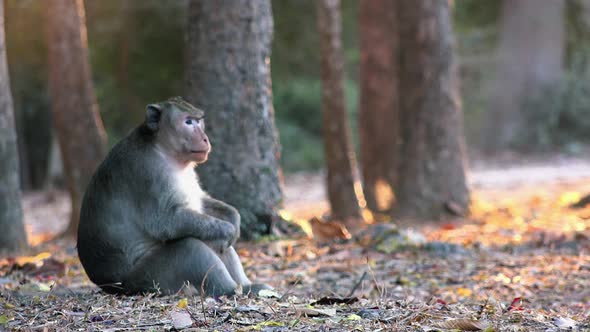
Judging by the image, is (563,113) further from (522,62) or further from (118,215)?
(118,215)

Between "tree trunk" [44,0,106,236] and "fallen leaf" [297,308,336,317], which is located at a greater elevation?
"tree trunk" [44,0,106,236]

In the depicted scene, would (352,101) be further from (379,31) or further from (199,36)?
(199,36)

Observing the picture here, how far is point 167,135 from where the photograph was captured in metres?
6.50

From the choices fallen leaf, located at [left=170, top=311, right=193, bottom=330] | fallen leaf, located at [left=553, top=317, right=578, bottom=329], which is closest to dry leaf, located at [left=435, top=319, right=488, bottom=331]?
fallen leaf, located at [left=553, top=317, right=578, bottom=329]

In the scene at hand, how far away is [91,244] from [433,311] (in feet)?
8.08

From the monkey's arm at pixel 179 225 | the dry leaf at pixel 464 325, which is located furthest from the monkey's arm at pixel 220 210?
the dry leaf at pixel 464 325

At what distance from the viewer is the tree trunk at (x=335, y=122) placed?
44.3 ft

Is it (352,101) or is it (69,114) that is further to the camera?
(352,101)

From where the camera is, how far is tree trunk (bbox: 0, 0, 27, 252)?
9.19 m

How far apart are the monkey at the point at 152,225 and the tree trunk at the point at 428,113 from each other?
7.39m

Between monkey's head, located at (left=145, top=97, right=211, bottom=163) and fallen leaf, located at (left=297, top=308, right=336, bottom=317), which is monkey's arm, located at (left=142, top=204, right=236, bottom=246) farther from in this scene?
fallen leaf, located at (left=297, top=308, right=336, bottom=317)

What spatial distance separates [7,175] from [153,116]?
333 cm

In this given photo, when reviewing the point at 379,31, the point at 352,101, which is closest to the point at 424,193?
the point at 379,31

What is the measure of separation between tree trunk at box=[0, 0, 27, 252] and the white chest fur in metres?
3.31
